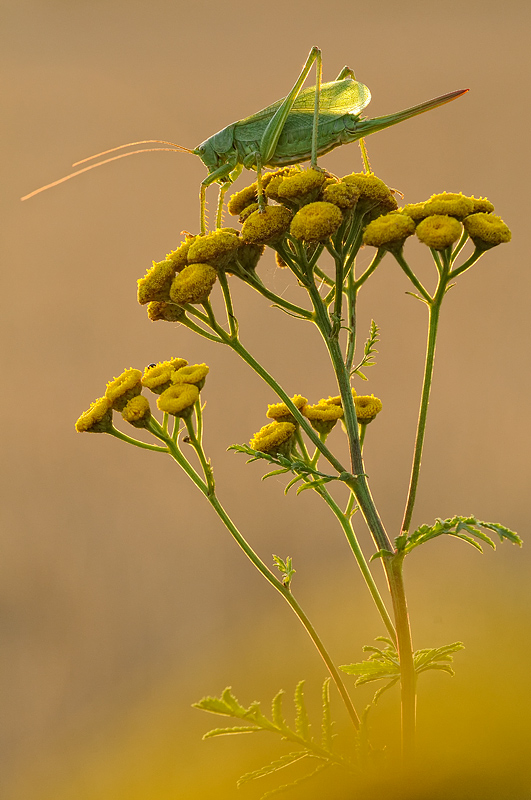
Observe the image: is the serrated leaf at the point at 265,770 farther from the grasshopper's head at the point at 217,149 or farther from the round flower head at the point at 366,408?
the grasshopper's head at the point at 217,149

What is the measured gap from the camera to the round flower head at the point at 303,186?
933 millimetres

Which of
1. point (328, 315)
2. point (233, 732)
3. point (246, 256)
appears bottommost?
point (233, 732)

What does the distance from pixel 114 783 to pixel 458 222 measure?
30.5 inches

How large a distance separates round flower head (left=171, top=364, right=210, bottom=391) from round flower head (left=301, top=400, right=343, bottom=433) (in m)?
0.17

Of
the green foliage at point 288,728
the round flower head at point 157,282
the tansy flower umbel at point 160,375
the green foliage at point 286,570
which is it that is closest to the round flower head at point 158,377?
the tansy flower umbel at point 160,375

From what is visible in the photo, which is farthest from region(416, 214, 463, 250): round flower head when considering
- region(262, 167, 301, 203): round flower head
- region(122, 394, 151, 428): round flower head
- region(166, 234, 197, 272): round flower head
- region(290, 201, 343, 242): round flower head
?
region(122, 394, 151, 428): round flower head

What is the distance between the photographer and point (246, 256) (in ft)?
3.20

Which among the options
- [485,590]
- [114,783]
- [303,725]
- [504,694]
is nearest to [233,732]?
[303,725]

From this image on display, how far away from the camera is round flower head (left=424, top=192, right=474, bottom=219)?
0.90 metres

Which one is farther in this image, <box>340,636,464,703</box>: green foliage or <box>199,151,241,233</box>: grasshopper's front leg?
<box>199,151,241,233</box>: grasshopper's front leg

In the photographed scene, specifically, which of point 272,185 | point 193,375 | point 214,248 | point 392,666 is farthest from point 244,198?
point 392,666

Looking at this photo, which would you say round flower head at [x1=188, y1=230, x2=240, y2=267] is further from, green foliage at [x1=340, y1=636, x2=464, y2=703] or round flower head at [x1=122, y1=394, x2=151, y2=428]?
green foliage at [x1=340, y1=636, x2=464, y2=703]

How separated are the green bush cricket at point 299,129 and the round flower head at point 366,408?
0.39 metres

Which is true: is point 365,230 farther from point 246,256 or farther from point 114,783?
point 114,783
